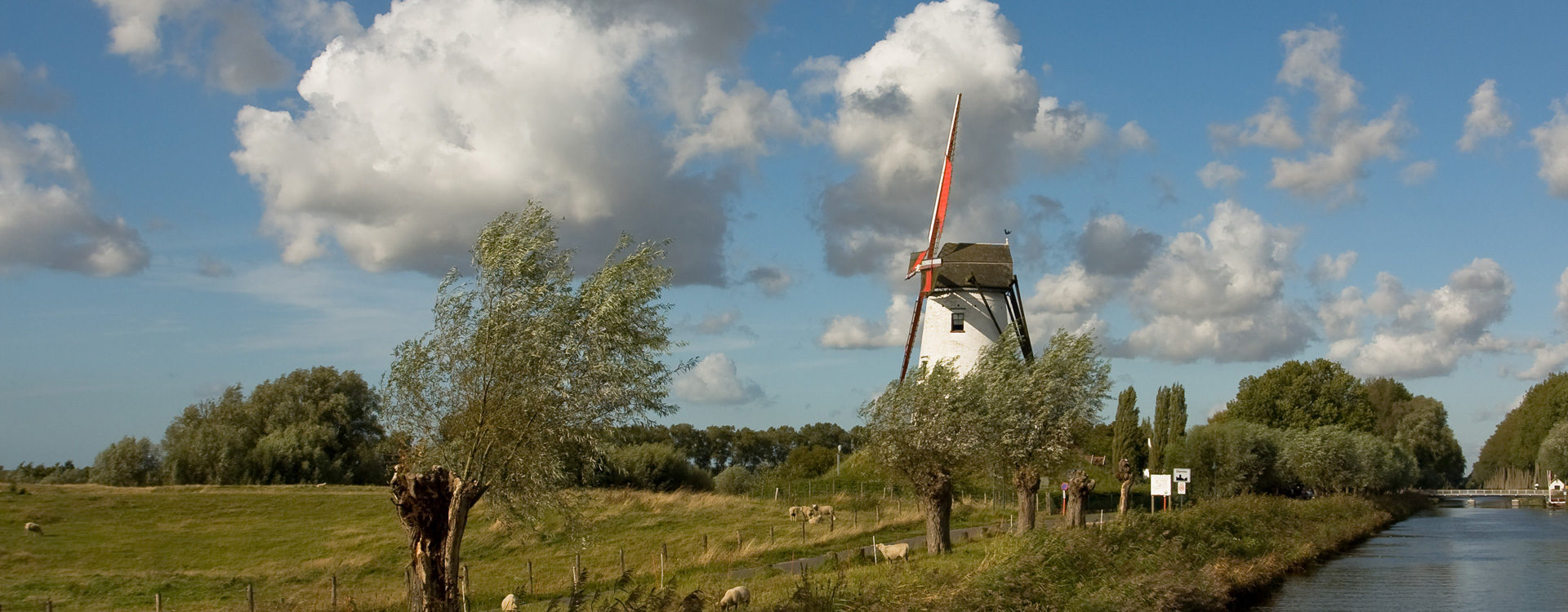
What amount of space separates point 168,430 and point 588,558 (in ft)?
192

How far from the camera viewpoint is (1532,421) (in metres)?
134

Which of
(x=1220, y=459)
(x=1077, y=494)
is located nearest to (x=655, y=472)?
(x=1077, y=494)

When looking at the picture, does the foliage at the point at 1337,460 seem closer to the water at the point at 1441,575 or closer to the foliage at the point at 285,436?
the water at the point at 1441,575

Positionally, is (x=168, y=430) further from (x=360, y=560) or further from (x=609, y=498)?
(x=360, y=560)


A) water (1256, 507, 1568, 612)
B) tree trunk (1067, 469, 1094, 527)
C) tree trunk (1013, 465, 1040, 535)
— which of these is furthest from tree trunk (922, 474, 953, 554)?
water (1256, 507, 1568, 612)

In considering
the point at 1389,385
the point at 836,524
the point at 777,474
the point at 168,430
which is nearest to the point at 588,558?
the point at 836,524

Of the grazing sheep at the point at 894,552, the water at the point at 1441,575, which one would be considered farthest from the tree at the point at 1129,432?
the grazing sheep at the point at 894,552

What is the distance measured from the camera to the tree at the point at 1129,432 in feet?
315

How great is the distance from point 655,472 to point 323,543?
28.9 metres

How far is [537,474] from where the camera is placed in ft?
85.7

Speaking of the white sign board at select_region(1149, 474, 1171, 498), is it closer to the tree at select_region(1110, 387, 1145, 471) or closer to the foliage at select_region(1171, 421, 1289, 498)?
the foliage at select_region(1171, 421, 1289, 498)

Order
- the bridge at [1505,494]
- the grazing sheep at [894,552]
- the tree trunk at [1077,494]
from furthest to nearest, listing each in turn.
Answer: the bridge at [1505,494] → the tree trunk at [1077,494] → the grazing sheep at [894,552]

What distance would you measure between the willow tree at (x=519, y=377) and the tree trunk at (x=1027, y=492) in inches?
742

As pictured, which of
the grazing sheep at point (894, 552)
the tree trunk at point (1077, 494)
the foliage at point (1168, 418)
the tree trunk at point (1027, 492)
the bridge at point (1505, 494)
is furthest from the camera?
the bridge at point (1505, 494)
